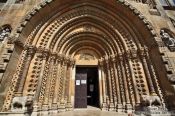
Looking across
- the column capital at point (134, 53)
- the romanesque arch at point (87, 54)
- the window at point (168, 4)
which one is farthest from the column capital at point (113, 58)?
the window at point (168, 4)

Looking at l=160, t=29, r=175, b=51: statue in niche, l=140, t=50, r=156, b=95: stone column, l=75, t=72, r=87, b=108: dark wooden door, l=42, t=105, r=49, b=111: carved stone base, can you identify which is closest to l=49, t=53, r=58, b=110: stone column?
l=42, t=105, r=49, b=111: carved stone base

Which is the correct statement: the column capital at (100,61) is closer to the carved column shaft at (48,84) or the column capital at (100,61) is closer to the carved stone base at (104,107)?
the carved stone base at (104,107)

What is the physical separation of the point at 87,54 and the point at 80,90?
2.28m

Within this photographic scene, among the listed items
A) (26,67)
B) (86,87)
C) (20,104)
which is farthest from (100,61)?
(20,104)

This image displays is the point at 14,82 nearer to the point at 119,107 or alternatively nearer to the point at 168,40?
the point at 119,107

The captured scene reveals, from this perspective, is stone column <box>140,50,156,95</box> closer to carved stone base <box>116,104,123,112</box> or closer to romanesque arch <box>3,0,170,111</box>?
romanesque arch <box>3,0,170,111</box>

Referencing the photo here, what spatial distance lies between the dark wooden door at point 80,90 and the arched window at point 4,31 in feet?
14.5

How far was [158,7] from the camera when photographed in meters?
9.09

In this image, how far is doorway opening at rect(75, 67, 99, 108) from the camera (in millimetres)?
8453

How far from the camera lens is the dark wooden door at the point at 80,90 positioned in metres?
8.38

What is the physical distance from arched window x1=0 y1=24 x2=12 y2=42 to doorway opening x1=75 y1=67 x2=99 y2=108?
432cm

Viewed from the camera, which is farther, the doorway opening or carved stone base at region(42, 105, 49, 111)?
the doorway opening

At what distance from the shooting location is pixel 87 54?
30.8 ft

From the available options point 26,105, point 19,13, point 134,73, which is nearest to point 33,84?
point 26,105
